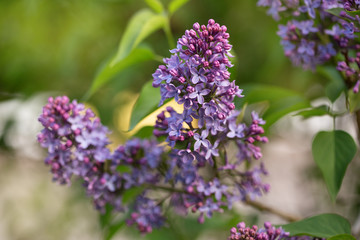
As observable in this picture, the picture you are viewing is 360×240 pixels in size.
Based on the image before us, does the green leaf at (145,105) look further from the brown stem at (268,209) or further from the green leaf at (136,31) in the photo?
the brown stem at (268,209)

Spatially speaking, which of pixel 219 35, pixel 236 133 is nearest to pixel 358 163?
pixel 236 133

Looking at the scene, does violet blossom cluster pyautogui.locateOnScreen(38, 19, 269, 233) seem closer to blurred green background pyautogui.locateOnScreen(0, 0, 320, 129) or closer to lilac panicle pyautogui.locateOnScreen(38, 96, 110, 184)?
lilac panicle pyautogui.locateOnScreen(38, 96, 110, 184)

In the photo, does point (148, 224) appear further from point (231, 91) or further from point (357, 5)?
point (357, 5)

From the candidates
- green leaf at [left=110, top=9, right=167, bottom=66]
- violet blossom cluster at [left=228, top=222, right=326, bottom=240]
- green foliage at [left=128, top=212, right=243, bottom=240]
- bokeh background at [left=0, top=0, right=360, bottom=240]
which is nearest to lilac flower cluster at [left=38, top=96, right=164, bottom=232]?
green leaf at [left=110, top=9, right=167, bottom=66]

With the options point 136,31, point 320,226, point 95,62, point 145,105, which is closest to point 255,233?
point 320,226

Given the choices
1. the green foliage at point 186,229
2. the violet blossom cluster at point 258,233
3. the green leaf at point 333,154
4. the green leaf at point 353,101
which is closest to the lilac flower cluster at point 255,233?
the violet blossom cluster at point 258,233
